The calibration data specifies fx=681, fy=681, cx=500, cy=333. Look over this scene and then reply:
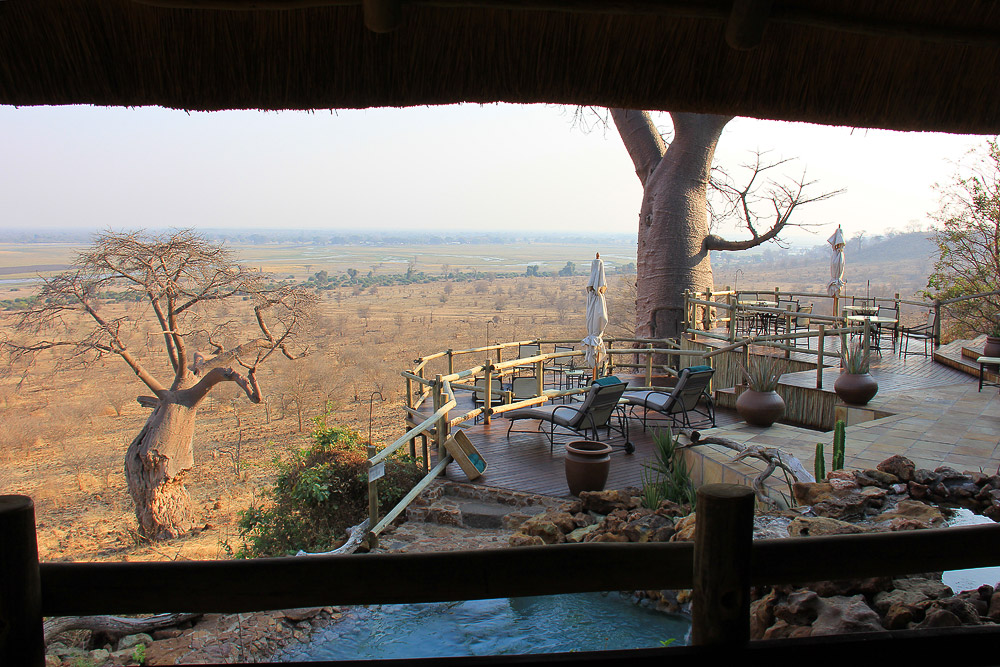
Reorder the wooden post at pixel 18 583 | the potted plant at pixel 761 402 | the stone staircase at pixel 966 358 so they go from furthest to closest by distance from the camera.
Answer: the stone staircase at pixel 966 358
the potted plant at pixel 761 402
the wooden post at pixel 18 583

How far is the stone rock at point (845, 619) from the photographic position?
315 centimetres

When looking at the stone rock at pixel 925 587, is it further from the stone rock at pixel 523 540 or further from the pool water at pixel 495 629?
the stone rock at pixel 523 540

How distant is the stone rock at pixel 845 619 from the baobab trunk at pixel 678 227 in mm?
12948

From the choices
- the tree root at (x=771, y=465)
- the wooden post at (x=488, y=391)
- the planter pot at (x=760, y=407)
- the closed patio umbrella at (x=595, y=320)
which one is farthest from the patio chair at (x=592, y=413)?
the closed patio umbrella at (x=595, y=320)

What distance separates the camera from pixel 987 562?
1.77 meters

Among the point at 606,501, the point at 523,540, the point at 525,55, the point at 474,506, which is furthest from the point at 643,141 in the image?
the point at 525,55

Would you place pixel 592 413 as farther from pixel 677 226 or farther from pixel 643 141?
pixel 643 141

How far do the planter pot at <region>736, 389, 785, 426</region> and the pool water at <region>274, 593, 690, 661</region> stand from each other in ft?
12.3

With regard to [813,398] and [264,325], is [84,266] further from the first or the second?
[813,398]

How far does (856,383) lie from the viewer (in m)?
8.66

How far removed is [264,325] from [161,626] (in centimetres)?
1560

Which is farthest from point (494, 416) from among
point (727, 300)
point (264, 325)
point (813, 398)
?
point (264, 325)

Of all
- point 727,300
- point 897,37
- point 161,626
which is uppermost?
point 897,37

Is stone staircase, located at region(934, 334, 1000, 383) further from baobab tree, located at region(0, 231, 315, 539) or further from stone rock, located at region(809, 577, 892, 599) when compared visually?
baobab tree, located at region(0, 231, 315, 539)
